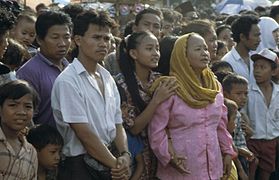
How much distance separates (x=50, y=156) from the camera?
4023 millimetres

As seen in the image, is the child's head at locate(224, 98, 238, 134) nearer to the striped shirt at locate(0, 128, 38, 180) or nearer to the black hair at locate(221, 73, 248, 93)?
the black hair at locate(221, 73, 248, 93)

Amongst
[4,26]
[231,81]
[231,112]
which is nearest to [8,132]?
[4,26]

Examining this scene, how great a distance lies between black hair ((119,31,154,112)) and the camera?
4.51m

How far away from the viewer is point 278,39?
802 centimetres

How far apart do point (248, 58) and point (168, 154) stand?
93.7 inches

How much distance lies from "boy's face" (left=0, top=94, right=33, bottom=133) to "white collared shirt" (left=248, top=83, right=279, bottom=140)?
285cm

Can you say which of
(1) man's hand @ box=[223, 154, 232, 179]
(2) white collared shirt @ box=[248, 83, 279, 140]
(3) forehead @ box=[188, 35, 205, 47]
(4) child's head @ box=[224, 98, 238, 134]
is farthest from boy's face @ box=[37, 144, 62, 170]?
(2) white collared shirt @ box=[248, 83, 279, 140]

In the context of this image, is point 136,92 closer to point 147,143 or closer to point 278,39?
point 147,143

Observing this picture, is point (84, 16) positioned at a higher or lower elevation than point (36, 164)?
higher

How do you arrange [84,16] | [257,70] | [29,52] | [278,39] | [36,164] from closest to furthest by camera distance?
1. [36,164]
2. [84,16]
3. [29,52]
4. [257,70]
5. [278,39]

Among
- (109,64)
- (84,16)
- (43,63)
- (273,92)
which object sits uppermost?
(84,16)

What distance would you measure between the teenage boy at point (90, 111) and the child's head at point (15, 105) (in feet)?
0.88

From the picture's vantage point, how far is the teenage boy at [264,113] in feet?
19.4

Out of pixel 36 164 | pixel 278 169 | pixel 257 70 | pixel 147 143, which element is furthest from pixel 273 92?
pixel 36 164
